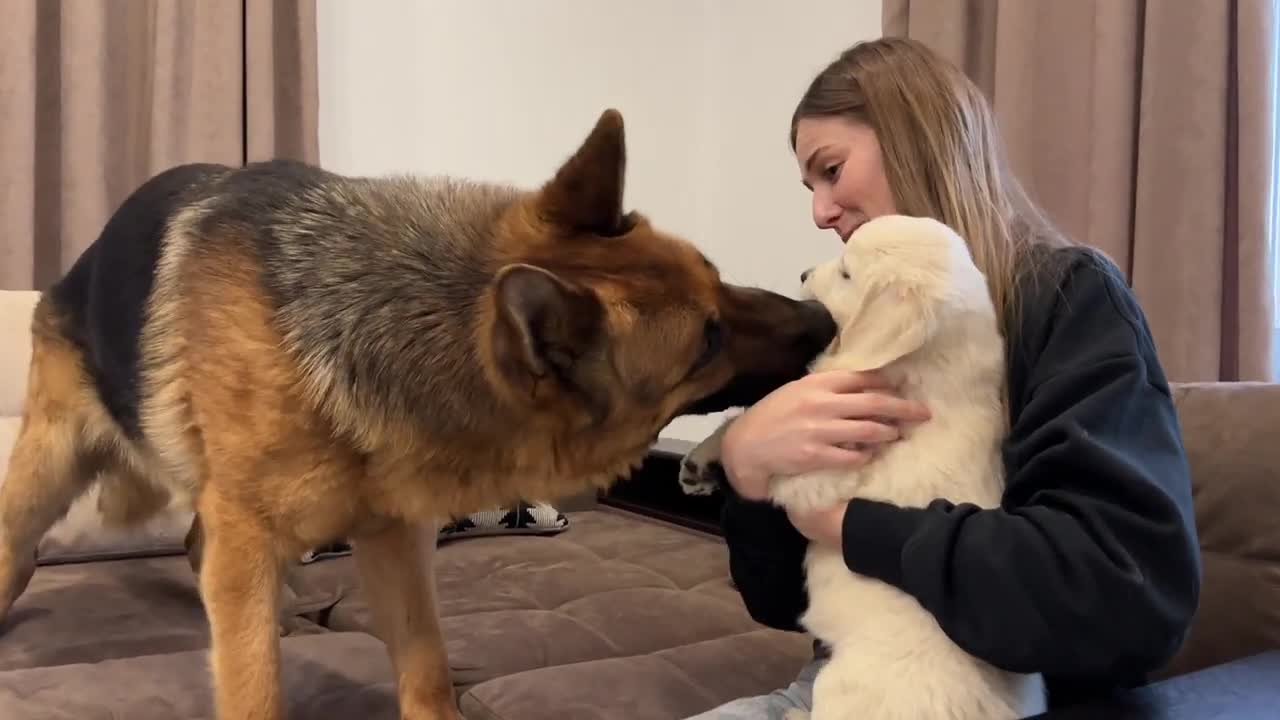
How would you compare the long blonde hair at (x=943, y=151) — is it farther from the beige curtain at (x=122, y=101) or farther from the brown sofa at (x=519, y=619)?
the beige curtain at (x=122, y=101)

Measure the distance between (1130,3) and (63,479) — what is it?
2.54 m

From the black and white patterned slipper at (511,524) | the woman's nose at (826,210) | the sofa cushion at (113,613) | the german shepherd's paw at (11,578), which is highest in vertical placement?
the woman's nose at (826,210)

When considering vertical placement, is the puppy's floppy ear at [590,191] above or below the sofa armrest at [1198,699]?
above

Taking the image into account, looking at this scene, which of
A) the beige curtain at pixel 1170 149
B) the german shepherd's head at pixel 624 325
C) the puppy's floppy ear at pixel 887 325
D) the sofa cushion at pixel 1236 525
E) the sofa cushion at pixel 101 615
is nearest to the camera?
the puppy's floppy ear at pixel 887 325

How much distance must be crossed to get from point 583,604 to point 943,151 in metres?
1.16

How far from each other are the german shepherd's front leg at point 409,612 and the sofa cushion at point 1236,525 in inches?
41.6

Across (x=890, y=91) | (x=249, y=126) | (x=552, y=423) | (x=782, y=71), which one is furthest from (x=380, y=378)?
(x=782, y=71)

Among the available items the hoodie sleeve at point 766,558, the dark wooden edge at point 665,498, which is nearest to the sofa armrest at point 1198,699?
the hoodie sleeve at point 766,558

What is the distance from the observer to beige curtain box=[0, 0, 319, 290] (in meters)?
2.83

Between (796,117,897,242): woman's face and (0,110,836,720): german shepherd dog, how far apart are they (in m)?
0.21

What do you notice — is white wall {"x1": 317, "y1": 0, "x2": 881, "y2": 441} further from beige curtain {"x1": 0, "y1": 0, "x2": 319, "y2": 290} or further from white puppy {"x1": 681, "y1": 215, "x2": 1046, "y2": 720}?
white puppy {"x1": 681, "y1": 215, "x2": 1046, "y2": 720}

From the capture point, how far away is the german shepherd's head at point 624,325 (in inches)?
48.3

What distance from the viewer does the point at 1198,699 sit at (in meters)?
0.97

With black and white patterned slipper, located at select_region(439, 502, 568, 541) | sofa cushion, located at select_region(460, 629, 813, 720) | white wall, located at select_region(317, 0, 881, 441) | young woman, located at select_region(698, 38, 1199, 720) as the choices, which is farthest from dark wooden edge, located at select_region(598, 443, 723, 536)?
young woman, located at select_region(698, 38, 1199, 720)
